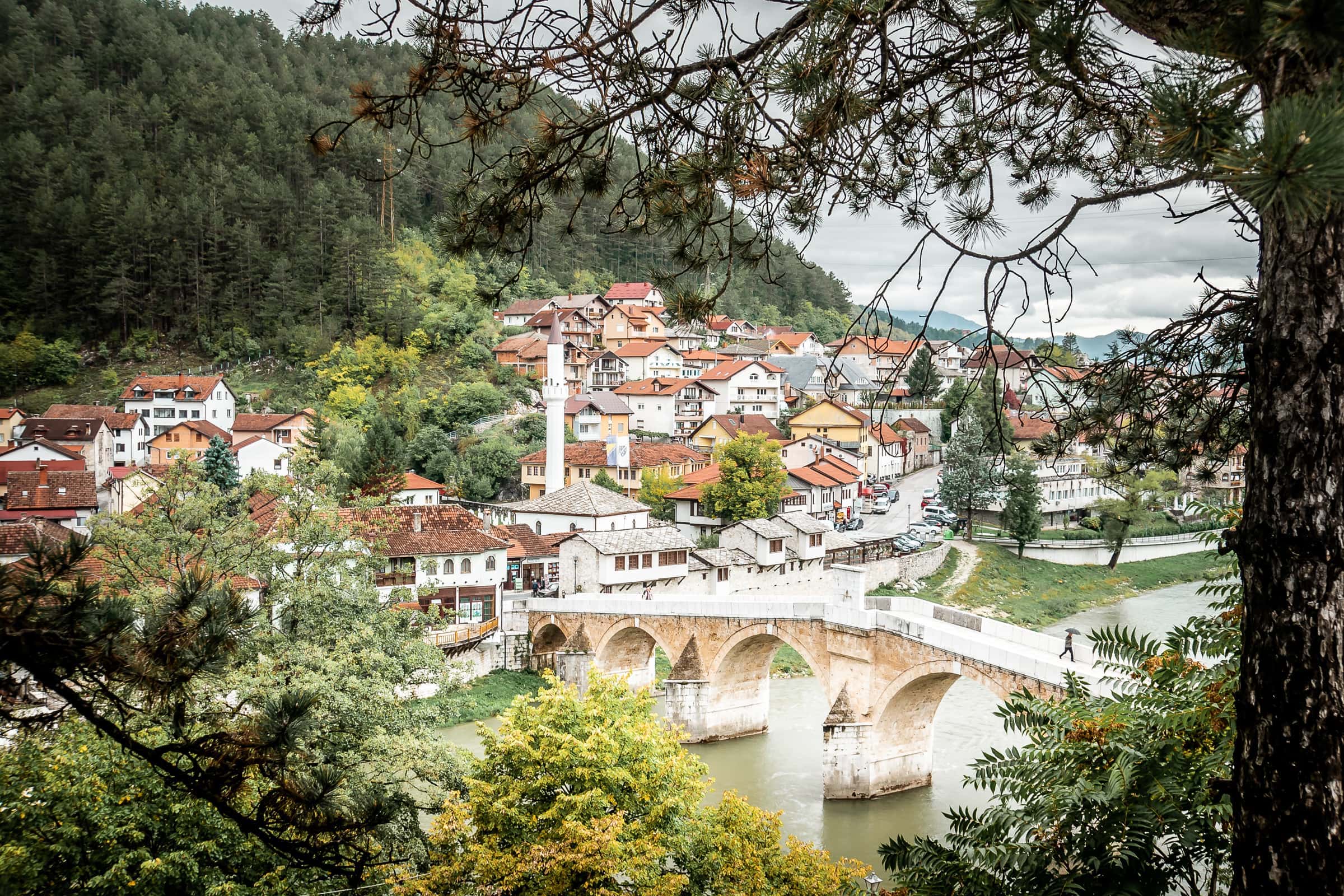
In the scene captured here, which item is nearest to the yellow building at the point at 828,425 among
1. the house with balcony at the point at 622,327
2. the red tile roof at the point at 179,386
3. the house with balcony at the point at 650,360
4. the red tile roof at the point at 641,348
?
the house with balcony at the point at 650,360

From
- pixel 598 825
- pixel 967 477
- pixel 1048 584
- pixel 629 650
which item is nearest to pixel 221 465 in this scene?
pixel 629 650

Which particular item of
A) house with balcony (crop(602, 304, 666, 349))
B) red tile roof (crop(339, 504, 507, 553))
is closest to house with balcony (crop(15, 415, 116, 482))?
red tile roof (crop(339, 504, 507, 553))

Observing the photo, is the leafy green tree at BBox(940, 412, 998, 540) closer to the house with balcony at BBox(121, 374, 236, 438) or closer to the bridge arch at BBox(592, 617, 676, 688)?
the bridge arch at BBox(592, 617, 676, 688)

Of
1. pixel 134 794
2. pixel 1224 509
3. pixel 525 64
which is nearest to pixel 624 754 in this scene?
pixel 134 794

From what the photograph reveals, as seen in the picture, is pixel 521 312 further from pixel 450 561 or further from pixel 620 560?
pixel 450 561

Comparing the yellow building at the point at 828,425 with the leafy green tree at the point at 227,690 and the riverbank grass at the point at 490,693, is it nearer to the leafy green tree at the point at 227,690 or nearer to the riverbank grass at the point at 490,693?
the riverbank grass at the point at 490,693

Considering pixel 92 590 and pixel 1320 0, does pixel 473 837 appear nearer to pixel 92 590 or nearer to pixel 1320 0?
pixel 92 590
